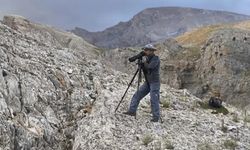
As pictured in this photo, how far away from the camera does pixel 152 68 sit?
2553 centimetres

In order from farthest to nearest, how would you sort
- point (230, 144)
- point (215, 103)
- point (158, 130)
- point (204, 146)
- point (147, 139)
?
point (215, 103)
point (158, 130)
point (230, 144)
point (204, 146)
point (147, 139)

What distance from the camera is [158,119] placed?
26.1m

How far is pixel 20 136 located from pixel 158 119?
20.8 feet

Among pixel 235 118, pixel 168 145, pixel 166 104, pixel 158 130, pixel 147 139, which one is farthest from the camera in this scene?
pixel 166 104

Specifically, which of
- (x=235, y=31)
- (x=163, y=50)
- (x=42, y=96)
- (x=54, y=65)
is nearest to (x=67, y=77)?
(x=54, y=65)

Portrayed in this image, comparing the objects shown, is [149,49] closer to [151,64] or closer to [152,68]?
[151,64]

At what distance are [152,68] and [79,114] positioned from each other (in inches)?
186

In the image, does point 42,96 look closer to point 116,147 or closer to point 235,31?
point 116,147

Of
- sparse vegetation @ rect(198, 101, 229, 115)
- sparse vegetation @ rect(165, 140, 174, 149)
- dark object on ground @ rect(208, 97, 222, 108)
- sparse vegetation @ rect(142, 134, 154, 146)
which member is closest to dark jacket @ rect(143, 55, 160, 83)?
sparse vegetation @ rect(142, 134, 154, 146)

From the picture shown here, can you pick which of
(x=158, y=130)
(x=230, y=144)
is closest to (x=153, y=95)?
(x=158, y=130)

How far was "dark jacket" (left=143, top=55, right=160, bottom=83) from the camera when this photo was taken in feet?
83.6

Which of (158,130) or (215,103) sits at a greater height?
(215,103)

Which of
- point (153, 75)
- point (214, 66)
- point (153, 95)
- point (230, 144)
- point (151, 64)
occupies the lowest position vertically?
point (230, 144)

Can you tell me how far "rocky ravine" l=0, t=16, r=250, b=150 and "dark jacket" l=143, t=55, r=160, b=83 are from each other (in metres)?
1.97
